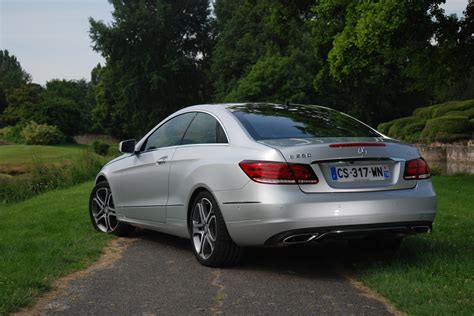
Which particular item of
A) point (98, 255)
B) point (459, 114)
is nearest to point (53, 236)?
point (98, 255)

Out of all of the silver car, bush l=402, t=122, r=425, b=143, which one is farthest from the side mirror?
bush l=402, t=122, r=425, b=143

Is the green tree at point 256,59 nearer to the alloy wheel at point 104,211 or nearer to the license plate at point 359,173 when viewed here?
the alloy wheel at point 104,211

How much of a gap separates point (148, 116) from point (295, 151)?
189ft

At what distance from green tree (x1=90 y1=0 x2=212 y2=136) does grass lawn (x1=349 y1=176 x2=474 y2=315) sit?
54.1 meters

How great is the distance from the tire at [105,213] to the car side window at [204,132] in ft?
6.69

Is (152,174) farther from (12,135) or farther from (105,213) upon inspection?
(12,135)

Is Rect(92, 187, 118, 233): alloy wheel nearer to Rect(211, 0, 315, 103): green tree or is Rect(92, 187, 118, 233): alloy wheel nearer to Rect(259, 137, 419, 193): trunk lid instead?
Rect(259, 137, 419, 193): trunk lid

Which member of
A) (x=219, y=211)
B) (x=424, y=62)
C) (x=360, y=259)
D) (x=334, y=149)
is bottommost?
(x=360, y=259)

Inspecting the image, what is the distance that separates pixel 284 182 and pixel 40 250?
3.13 metres

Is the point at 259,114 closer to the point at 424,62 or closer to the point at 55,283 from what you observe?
the point at 55,283

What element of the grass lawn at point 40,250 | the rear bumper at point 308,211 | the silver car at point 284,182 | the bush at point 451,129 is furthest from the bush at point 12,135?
the rear bumper at point 308,211

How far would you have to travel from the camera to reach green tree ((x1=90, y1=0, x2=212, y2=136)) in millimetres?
61281

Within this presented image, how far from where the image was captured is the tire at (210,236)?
609 centimetres

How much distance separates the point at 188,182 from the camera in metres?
6.60
